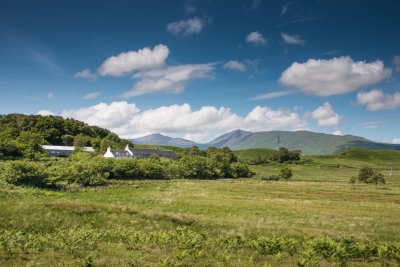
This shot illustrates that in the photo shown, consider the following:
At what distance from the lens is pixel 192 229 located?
41.5 meters

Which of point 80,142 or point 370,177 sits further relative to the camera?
point 80,142

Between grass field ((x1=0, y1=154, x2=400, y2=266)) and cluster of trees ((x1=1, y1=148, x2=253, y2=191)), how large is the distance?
5916mm

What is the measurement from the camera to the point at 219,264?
22.5 metres

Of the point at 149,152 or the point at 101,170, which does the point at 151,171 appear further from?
the point at 149,152

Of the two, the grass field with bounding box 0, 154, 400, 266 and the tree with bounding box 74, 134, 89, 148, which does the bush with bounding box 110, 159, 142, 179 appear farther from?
the tree with bounding box 74, 134, 89, 148

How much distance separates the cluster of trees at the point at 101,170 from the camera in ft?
255

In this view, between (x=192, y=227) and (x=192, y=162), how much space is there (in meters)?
88.0

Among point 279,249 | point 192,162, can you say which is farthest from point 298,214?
point 192,162

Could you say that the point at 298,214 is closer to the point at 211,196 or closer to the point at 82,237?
Answer: the point at 211,196

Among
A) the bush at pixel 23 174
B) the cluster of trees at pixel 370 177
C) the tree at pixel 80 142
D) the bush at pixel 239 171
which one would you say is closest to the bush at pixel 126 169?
the bush at pixel 23 174

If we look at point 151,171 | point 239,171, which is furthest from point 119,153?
point 151,171

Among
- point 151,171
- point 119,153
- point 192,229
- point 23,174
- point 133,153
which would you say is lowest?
point 192,229

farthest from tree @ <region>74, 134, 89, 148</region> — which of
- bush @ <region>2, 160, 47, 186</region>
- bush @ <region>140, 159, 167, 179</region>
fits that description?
bush @ <region>2, 160, 47, 186</region>

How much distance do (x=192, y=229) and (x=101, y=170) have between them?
2377 inches
